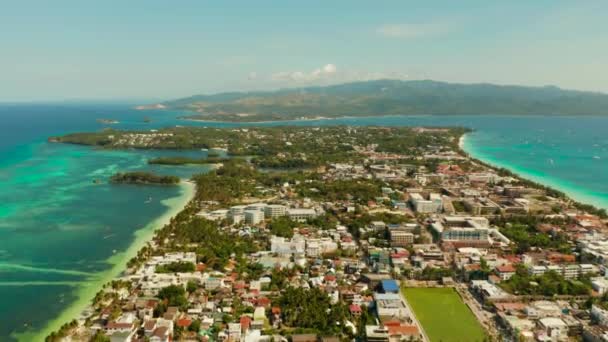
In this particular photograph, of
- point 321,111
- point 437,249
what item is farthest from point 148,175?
point 321,111

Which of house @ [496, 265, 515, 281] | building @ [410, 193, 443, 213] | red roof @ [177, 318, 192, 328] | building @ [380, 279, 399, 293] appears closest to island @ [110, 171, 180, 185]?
building @ [410, 193, 443, 213]

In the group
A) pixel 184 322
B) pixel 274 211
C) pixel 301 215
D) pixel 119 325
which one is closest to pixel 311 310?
pixel 184 322

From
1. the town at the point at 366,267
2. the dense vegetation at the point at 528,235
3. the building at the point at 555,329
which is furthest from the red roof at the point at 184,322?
the dense vegetation at the point at 528,235

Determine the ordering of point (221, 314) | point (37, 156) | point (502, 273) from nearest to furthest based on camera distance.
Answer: point (221, 314) < point (502, 273) < point (37, 156)

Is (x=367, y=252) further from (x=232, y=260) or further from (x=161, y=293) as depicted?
(x=161, y=293)

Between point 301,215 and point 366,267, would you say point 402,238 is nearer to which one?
point 366,267

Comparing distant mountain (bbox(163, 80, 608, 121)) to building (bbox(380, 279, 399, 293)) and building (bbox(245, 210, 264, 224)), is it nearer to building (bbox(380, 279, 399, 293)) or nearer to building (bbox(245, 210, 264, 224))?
building (bbox(245, 210, 264, 224))

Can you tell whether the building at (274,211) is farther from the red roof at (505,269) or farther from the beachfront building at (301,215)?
the red roof at (505,269)
